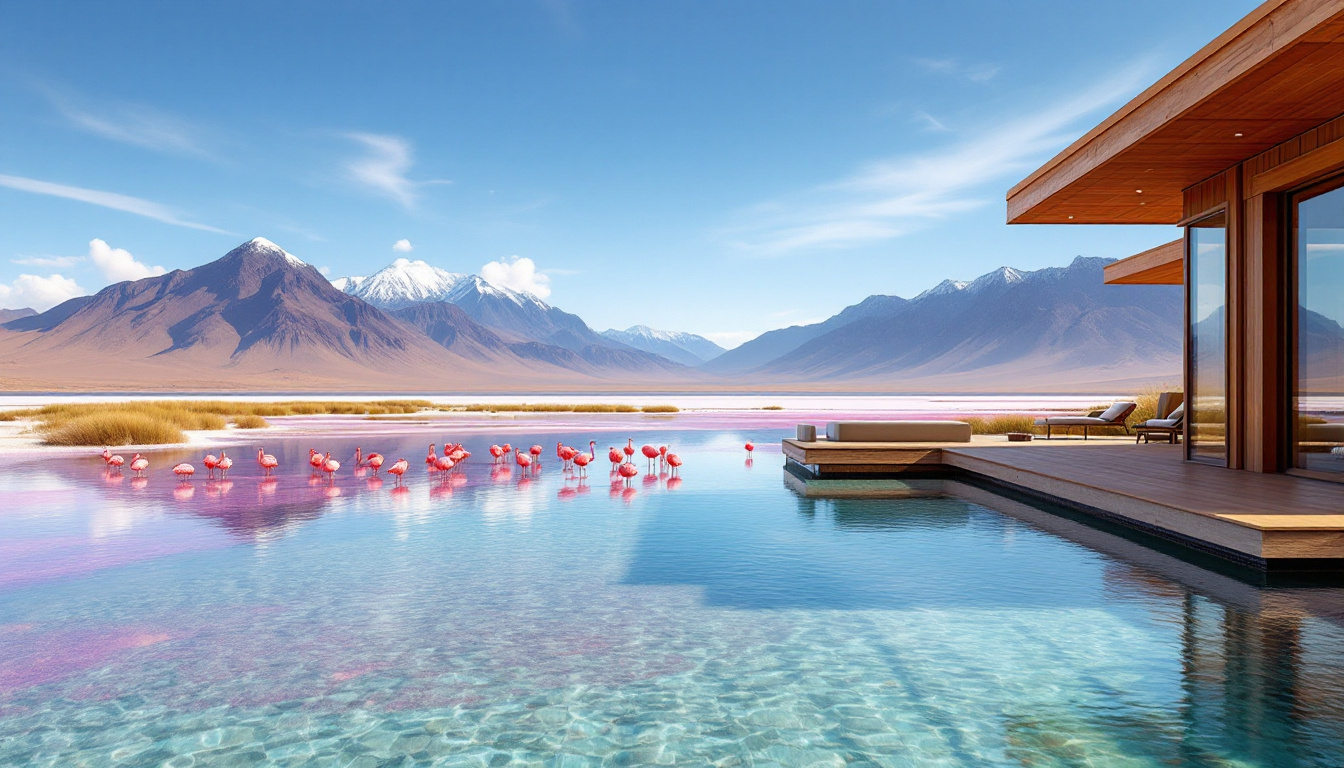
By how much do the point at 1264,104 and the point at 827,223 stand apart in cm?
4674

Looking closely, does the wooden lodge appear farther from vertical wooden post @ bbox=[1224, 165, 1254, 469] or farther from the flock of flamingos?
the flock of flamingos

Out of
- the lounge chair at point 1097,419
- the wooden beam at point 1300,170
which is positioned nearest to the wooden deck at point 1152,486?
the lounge chair at point 1097,419

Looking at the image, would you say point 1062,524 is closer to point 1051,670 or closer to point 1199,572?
point 1199,572

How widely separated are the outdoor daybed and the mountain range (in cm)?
10127

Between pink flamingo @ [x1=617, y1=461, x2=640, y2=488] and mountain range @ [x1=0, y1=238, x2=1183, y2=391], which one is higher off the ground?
mountain range @ [x1=0, y1=238, x2=1183, y2=391]

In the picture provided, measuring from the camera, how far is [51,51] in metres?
58.3

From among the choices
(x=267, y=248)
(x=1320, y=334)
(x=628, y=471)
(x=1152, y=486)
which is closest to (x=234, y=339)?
(x=267, y=248)

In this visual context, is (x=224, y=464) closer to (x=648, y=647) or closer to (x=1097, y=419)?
(x=648, y=647)

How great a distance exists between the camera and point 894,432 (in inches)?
444

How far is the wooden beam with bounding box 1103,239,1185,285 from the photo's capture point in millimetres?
11867

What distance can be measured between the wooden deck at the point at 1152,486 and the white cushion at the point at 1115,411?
154cm

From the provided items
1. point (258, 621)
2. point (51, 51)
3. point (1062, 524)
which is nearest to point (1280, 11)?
point (1062, 524)

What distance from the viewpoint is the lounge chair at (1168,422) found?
11.9 metres

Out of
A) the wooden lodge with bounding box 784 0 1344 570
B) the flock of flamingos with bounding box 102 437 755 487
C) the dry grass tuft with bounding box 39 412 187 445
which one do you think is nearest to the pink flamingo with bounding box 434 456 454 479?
the flock of flamingos with bounding box 102 437 755 487
